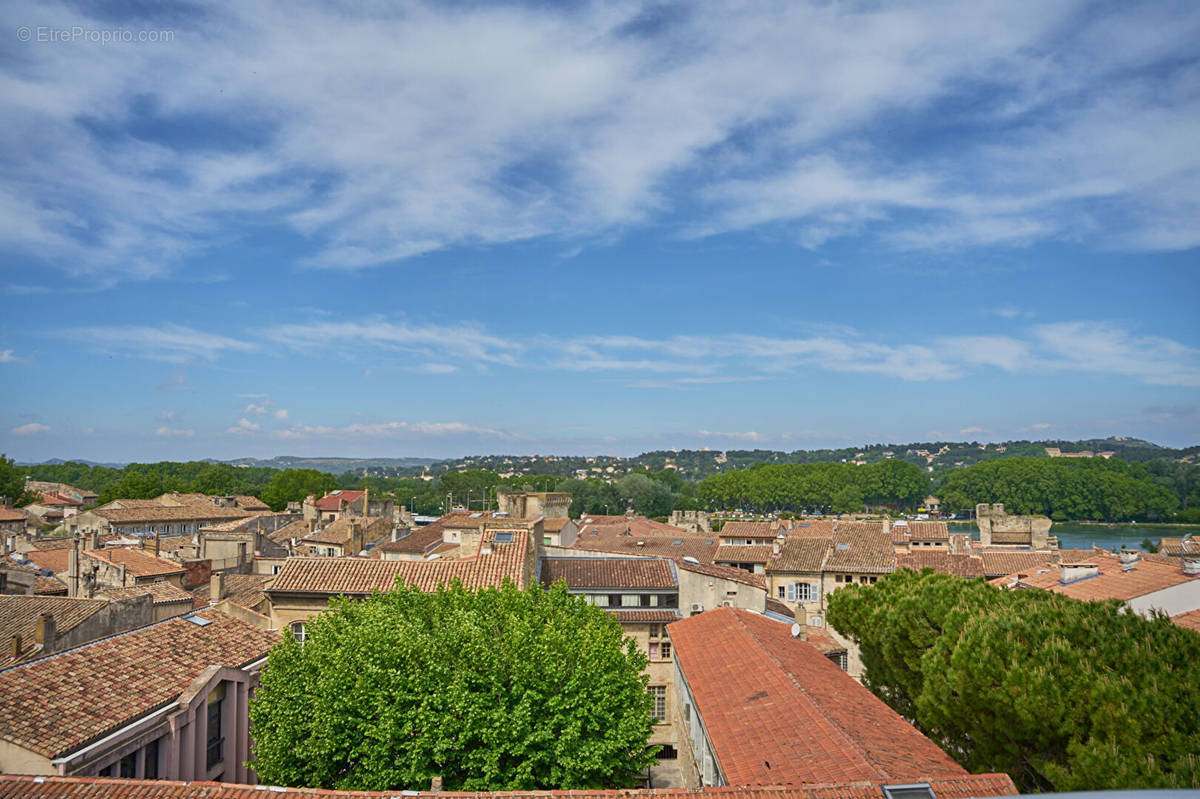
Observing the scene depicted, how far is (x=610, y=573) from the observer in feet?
113

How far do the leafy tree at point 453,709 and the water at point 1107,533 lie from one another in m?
101

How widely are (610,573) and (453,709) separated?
65.3ft

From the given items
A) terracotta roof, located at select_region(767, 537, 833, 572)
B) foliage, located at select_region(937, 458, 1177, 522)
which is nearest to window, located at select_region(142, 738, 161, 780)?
terracotta roof, located at select_region(767, 537, 833, 572)

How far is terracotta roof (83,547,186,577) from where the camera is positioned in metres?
35.6

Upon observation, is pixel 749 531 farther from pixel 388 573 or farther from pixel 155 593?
pixel 155 593

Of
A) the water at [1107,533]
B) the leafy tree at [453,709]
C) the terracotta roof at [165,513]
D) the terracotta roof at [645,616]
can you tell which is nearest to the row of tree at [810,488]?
the water at [1107,533]

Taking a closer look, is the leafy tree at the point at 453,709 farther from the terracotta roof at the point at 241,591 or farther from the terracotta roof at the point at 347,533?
the terracotta roof at the point at 347,533

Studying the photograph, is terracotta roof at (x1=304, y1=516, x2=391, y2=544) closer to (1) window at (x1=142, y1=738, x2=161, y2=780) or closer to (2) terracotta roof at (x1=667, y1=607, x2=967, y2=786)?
(2) terracotta roof at (x1=667, y1=607, x2=967, y2=786)

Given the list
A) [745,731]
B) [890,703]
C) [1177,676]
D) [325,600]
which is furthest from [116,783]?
[890,703]

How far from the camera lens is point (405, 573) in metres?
27.4

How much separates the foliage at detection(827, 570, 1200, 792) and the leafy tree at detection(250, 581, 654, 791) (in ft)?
22.1

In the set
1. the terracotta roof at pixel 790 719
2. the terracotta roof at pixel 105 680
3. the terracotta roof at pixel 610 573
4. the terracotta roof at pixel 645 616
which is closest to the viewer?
the terracotta roof at pixel 790 719

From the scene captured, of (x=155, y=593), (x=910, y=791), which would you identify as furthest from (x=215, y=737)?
(x=910, y=791)

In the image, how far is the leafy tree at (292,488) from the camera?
415 feet
